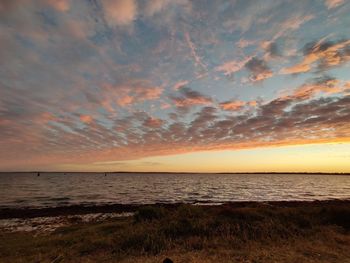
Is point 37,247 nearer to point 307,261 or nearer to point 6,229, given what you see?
point 6,229

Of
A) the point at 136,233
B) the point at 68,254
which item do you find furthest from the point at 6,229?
the point at 136,233

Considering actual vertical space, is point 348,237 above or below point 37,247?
above

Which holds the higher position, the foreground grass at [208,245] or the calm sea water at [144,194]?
the calm sea water at [144,194]

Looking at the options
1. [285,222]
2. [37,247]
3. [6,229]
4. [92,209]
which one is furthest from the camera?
[92,209]

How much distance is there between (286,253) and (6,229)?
23008 mm

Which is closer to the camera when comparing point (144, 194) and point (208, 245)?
point (208, 245)

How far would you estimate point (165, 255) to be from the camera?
9.54 meters

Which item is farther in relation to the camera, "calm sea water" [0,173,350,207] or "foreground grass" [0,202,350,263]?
"calm sea water" [0,173,350,207]

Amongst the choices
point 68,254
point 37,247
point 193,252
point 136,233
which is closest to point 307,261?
point 193,252

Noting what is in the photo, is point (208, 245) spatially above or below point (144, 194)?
below

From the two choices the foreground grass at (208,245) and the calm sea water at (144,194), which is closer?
the foreground grass at (208,245)

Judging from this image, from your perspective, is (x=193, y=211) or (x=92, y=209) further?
(x=92, y=209)

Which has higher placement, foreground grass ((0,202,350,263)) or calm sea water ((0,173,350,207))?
calm sea water ((0,173,350,207))

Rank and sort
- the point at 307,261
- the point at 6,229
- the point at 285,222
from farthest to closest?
the point at 6,229
the point at 285,222
the point at 307,261
